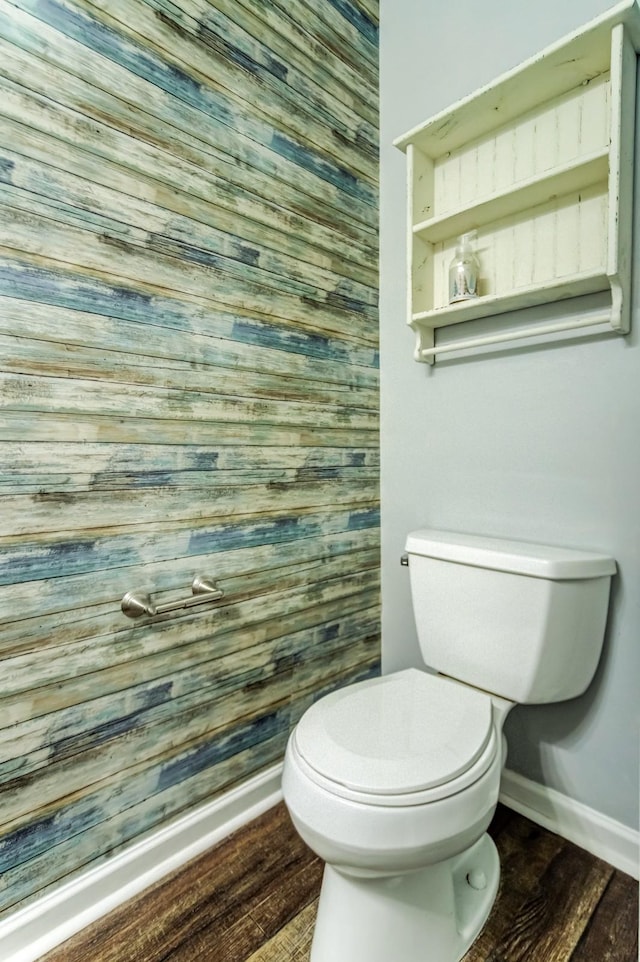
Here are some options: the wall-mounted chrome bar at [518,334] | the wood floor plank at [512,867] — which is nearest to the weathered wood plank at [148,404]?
the wall-mounted chrome bar at [518,334]

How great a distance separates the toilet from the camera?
2.67 feet

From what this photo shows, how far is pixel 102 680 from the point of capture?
41.4 inches

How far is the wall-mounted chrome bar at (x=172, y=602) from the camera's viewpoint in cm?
107

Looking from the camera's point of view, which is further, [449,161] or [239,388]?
[449,161]

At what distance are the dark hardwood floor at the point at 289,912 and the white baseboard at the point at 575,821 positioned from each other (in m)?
0.02

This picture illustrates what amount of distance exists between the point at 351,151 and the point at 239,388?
90 centimetres

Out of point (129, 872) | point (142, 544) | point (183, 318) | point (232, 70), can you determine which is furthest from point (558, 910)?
point (232, 70)

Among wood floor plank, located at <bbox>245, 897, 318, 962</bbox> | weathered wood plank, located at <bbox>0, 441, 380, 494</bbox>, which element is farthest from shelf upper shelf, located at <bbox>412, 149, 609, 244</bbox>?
wood floor plank, located at <bbox>245, 897, 318, 962</bbox>

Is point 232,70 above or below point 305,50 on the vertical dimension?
below

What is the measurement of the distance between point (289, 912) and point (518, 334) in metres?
1.41

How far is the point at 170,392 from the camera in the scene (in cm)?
114

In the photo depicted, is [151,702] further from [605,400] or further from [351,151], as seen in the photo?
[351,151]

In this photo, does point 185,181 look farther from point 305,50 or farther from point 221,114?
point 305,50

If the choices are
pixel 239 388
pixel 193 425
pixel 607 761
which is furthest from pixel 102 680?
pixel 607 761
